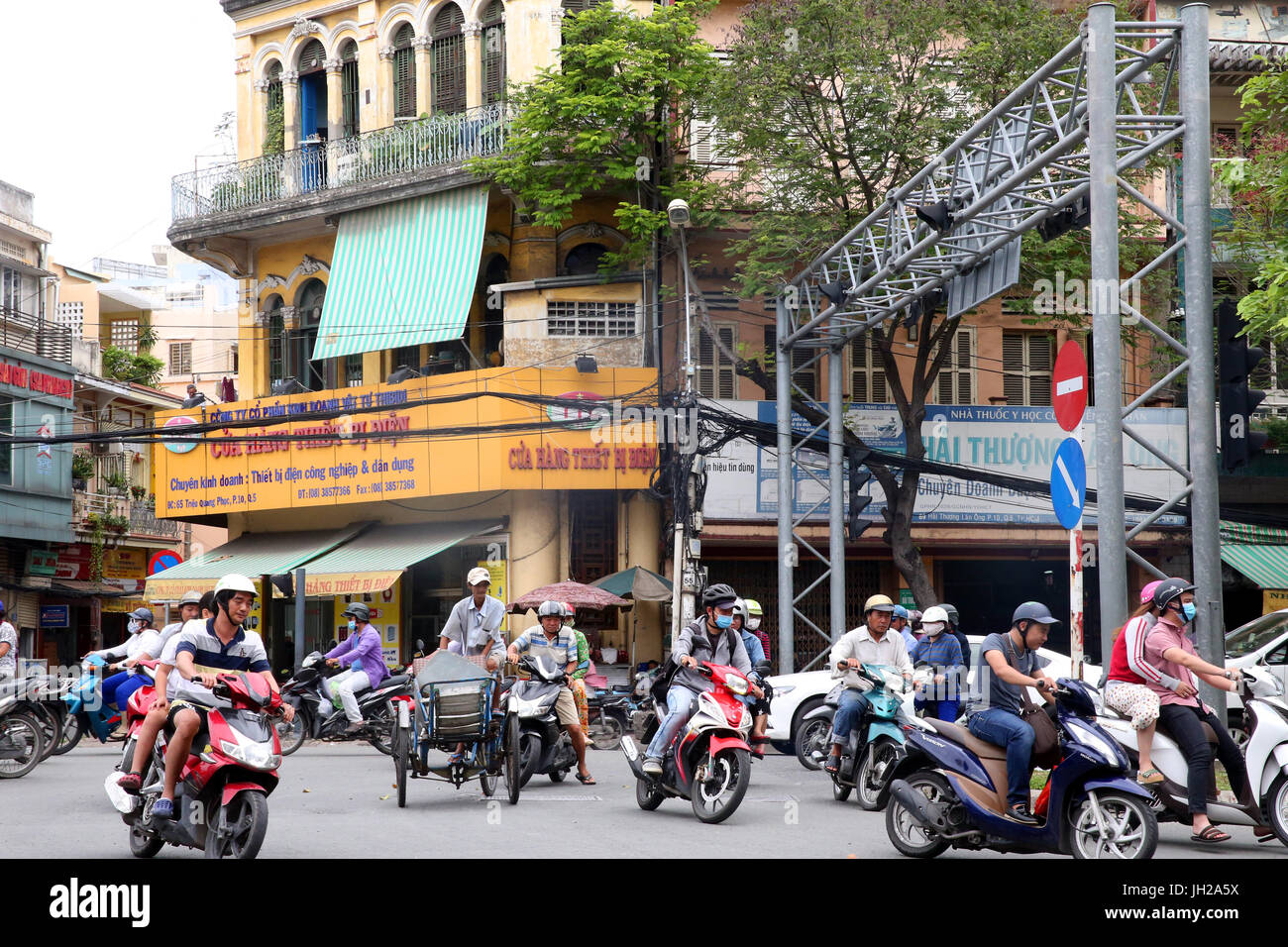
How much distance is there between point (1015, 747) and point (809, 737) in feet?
25.1

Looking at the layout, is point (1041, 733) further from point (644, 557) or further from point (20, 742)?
point (644, 557)

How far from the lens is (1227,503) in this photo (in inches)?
998

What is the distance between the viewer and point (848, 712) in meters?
11.6

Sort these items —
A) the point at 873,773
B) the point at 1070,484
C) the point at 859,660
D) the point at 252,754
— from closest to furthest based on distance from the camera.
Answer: the point at 252,754 < the point at 1070,484 < the point at 873,773 < the point at 859,660

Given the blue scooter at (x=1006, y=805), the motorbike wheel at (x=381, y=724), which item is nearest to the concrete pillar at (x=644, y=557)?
the motorbike wheel at (x=381, y=724)

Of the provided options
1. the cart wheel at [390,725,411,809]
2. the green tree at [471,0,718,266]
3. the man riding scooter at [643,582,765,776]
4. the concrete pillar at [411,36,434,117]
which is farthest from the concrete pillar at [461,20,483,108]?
the cart wheel at [390,725,411,809]

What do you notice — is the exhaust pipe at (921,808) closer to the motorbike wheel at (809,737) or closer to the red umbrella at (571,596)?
the motorbike wheel at (809,737)

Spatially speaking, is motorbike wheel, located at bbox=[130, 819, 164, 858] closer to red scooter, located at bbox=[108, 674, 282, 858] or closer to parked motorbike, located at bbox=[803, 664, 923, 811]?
red scooter, located at bbox=[108, 674, 282, 858]

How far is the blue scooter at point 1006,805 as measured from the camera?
769 cm

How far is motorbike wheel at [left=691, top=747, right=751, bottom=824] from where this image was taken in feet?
33.4

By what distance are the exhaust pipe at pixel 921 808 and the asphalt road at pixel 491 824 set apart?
20.5 inches

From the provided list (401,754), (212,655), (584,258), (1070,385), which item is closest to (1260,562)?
(584,258)

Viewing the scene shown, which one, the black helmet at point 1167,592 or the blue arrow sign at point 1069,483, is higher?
the blue arrow sign at point 1069,483

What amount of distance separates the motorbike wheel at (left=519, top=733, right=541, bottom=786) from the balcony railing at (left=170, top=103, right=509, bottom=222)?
14212 mm
